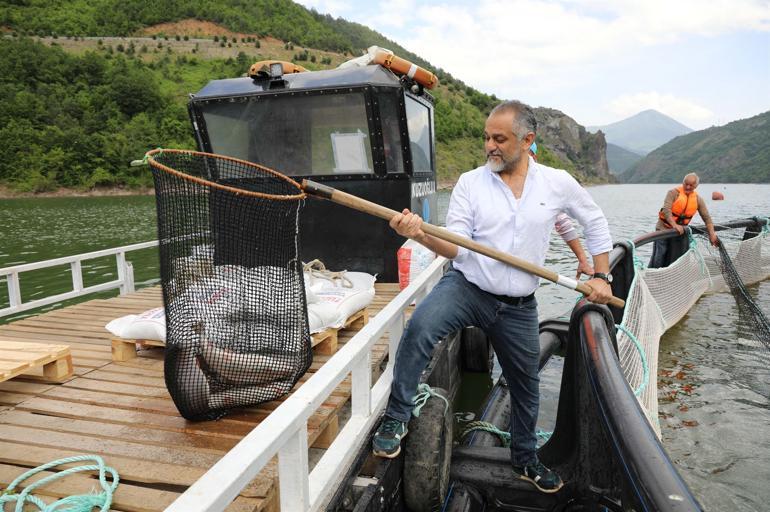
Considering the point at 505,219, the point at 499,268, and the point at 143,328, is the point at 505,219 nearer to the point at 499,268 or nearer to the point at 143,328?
the point at 499,268

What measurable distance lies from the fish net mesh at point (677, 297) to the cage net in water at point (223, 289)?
2236 mm

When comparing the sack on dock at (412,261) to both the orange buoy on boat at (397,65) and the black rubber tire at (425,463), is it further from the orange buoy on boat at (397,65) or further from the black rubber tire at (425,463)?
the black rubber tire at (425,463)

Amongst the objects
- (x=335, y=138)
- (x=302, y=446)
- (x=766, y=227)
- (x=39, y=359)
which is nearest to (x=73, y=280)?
(x=39, y=359)

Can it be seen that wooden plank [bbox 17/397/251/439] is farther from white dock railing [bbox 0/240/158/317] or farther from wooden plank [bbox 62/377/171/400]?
white dock railing [bbox 0/240/158/317]

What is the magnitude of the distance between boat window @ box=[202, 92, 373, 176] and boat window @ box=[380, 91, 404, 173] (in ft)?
0.73

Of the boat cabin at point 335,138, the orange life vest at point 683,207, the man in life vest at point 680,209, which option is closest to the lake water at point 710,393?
the man in life vest at point 680,209

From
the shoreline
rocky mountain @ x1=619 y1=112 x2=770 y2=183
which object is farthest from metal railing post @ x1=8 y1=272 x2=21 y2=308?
rocky mountain @ x1=619 y1=112 x2=770 y2=183

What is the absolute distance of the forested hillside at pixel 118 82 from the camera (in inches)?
2122

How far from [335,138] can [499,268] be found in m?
4.04

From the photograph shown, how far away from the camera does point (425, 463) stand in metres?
3.05

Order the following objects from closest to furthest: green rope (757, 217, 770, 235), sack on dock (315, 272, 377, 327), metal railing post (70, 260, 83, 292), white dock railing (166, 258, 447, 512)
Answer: white dock railing (166, 258, 447, 512) < sack on dock (315, 272, 377, 327) < metal railing post (70, 260, 83, 292) < green rope (757, 217, 770, 235)

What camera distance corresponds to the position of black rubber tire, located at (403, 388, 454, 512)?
10.0ft

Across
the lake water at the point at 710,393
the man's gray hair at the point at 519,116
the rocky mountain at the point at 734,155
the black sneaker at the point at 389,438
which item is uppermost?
the rocky mountain at the point at 734,155

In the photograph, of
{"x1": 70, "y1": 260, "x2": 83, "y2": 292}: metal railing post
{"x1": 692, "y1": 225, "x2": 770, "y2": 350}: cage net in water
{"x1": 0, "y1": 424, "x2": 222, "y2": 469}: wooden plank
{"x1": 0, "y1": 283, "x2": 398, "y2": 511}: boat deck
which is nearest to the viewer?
{"x1": 0, "y1": 283, "x2": 398, "y2": 511}: boat deck
